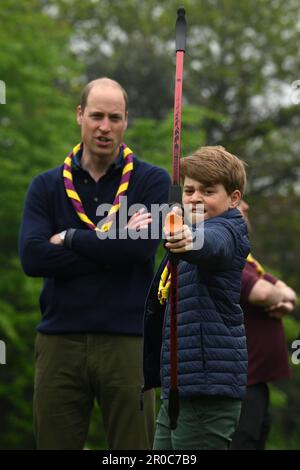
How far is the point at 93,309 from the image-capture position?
4871mm

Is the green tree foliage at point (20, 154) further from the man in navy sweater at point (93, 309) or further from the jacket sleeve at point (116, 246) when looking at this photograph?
the jacket sleeve at point (116, 246)

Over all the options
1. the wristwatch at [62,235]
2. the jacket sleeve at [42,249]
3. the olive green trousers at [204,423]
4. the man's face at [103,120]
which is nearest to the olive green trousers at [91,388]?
the jacket sleeve at [42,249]

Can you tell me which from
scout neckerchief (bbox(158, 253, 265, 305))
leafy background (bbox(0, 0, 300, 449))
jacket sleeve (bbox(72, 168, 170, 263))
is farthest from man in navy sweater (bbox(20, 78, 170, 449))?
leafy background (bbox(0, 0, 300, 449))

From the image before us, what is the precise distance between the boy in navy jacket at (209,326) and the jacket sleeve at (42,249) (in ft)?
2.95

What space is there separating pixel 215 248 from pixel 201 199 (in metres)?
0.44

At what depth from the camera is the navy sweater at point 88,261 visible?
4.87m

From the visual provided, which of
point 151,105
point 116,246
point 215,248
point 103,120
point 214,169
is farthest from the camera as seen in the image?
point 151,105

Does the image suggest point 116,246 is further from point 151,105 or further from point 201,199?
point 151,105

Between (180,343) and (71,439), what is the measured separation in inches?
48.0

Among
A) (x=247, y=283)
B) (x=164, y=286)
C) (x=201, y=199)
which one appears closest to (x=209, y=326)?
(x=164, y=286)

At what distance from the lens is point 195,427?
3.95 m

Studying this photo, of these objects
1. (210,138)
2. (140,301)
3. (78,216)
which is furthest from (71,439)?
(210,138)

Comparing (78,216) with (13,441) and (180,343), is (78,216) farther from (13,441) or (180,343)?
(13,441)

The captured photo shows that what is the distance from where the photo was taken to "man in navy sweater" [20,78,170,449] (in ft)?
16.0
